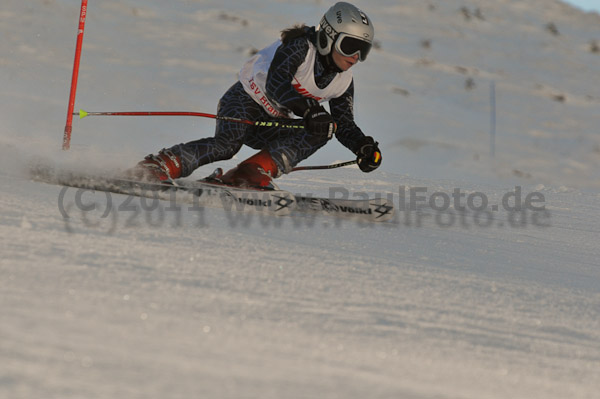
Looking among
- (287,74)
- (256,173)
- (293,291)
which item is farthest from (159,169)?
(293,291)

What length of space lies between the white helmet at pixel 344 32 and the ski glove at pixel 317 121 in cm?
37

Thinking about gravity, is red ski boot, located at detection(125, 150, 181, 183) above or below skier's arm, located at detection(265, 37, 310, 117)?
below

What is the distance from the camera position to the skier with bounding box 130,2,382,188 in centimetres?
396

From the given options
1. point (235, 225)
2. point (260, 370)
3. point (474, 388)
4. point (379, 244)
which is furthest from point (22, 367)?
point (379, 244)

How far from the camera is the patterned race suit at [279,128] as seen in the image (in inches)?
158

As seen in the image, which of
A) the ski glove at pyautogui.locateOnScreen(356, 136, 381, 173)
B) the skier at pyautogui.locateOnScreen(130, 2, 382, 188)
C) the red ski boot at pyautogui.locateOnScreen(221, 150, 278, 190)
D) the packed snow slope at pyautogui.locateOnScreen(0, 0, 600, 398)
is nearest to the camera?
the packed snow slope at pyautogui.locateOnScreen(0, 0, 600, 398)

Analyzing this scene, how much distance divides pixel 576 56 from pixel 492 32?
173 cm

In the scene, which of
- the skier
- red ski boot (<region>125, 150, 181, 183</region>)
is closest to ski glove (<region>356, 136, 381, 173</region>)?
the skier

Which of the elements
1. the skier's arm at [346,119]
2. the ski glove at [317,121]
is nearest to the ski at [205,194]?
the ski glove at [317,121]

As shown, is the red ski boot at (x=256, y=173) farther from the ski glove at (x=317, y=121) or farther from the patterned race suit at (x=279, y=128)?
the ski glove at (x=317, y=121)

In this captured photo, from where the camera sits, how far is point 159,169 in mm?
3838

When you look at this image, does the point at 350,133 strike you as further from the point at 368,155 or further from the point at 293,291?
the point at 293,291

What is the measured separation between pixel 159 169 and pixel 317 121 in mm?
863

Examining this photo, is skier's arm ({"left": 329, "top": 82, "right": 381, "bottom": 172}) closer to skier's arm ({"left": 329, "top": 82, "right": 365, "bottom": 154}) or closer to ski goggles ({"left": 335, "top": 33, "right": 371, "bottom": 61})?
skier's arm ({"left": 329, "top": 82, "right": 365, "bottom": 154})
